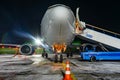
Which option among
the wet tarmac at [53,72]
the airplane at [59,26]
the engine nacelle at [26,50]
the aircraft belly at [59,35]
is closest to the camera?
the wet tarmac at [53,72]

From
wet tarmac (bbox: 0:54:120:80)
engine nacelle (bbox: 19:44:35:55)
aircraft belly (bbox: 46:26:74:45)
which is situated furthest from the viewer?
→ engine nacelle (bbox: 19:44:35:55)

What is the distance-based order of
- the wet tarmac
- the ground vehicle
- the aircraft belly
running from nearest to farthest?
the wet tarmac, the aircraft belly, the ground vehicle

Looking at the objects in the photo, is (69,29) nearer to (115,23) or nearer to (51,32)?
(51,32)

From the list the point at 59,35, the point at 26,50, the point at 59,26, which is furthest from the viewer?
the point at 26,50

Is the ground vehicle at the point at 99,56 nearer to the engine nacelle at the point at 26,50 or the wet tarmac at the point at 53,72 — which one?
the engine nacelle at the point at 26,50

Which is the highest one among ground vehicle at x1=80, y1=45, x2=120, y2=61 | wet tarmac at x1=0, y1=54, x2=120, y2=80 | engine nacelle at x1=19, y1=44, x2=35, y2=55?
engine nacelle at x1=19, y1=44, x2=35, y2=55

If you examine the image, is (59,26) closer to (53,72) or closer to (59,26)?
(59,26)

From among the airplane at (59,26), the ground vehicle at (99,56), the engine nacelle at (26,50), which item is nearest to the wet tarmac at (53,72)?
the airplane at (59,26)

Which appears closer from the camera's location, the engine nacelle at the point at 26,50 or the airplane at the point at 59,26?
the airplane at the point at 59,26

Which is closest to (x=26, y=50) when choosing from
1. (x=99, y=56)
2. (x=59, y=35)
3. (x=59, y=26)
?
(x=99, y=56)

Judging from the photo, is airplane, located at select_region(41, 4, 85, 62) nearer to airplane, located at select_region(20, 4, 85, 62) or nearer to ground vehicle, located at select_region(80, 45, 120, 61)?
airplane, located at select_region(20, 4, 85, 62)

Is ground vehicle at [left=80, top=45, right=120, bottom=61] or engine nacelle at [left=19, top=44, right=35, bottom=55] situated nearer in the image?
ground vehicle at [left=80, top=45, right=120, bottom=61]

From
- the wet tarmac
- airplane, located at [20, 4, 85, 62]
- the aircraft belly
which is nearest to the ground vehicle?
airplane, located at [20, 4, 85, 62]

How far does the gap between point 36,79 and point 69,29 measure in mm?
7879
